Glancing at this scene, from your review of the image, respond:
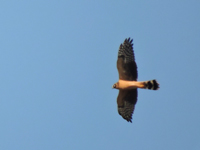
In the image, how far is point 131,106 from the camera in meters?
26.9

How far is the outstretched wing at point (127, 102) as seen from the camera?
26.7 meters

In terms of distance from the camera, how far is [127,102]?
88.5ft

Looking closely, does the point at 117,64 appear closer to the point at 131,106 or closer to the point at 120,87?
the point at 120,87

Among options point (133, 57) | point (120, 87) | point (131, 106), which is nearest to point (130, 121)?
point (131, 106)

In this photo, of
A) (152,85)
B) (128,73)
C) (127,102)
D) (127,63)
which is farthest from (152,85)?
(127,102)

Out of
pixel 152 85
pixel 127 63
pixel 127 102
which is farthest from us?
pixel 127 102

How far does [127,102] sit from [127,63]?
2.98 m

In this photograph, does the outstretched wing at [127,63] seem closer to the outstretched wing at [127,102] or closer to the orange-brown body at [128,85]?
the orange-brown body at [128,85]

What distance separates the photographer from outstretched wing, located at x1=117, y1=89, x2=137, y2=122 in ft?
87.7

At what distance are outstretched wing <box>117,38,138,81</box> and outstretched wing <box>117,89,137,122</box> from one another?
130cm

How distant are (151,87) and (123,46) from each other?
3.35m

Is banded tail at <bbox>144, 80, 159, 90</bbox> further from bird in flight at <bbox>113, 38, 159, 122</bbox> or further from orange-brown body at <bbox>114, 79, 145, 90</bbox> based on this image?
orange-brown body at <bbox>114, 79, 145, 90</bbox>

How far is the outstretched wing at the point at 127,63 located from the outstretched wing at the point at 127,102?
1301 mm

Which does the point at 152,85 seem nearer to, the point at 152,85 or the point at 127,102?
the point at 152,85
